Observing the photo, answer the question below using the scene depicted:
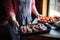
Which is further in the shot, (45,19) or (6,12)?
(45,19)

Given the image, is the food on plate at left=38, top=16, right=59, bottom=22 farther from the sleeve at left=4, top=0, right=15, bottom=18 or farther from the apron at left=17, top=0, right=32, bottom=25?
the sleeve at left=4, top=0, right=15, bottom=18

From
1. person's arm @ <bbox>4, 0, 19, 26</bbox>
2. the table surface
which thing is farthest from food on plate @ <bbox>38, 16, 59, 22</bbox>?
person's arm @ <bbox>4, 0, 19, 26</bbox>

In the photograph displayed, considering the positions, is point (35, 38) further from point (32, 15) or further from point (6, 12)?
point (6, 12)

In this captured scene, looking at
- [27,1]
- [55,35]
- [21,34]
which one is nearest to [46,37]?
[55,35]

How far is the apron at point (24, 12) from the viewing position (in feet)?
2.74

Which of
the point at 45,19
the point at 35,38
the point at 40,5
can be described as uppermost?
the point at 40,5

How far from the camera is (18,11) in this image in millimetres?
844

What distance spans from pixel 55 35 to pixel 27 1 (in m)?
0.30

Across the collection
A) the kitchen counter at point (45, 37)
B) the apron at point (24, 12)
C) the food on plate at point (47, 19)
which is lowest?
the kitchen counter at point (45, 37)

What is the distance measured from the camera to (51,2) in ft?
3.05

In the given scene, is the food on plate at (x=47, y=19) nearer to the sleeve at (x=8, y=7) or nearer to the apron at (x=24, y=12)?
the apron at (x=24, y=12)

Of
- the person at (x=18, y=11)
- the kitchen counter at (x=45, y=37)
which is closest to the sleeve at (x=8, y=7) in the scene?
the person at (x=18, y=11)

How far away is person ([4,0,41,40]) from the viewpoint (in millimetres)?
821

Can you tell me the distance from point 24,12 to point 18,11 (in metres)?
0.04
